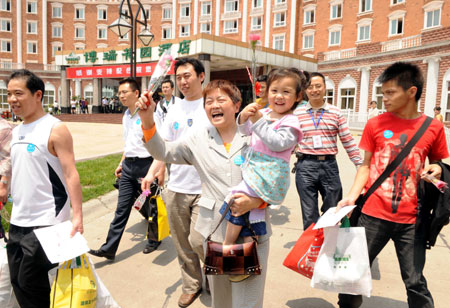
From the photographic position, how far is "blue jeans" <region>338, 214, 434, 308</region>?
94.7 inches

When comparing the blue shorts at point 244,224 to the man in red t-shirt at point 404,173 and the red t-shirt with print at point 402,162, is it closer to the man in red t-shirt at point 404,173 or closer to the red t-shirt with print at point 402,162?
the man in red t-shirt at point 404,173

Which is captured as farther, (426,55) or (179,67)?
(426,55)

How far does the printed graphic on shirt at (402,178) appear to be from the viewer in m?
2.42

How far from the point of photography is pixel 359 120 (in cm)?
2391

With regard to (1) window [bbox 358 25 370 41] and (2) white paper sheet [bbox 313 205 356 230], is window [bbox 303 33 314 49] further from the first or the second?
(2) white paper sheet [bbox 313 205 356 230]

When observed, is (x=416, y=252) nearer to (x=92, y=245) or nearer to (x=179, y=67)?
(x=179, y=67)

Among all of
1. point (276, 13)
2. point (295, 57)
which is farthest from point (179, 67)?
point (276, 13)

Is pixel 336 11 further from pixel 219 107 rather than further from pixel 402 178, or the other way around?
pixel 219 107

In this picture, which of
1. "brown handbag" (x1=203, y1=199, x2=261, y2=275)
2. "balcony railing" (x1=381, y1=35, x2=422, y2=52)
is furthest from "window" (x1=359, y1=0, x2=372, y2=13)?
"brown handbag" (x1=203, y1=199, x2=261, y2=275)

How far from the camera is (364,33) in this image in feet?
114

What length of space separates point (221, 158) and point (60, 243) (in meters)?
1.21

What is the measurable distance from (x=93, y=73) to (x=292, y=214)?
1160 inches

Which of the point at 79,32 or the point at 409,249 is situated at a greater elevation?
the point at 79,32

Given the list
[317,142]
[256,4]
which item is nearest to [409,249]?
[317,142]
